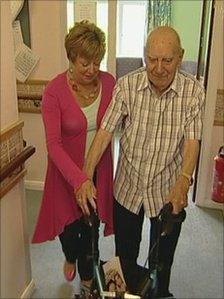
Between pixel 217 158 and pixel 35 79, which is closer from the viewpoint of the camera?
pixel 217 158

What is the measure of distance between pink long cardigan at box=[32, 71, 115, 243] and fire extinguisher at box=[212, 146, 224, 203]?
3.87 ft

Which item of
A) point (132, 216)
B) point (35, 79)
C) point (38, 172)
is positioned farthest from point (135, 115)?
point (38, 172)

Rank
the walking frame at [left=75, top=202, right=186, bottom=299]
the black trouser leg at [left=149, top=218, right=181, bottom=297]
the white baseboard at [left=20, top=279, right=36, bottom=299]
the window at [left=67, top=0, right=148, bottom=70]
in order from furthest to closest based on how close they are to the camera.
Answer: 1. the window at [left=67, top=0, right=148, bottom=70]
2. the white baseboard at [left=20, top=279, right=36, bottom=299]
3. the black trouser leg at [left=149, top=218, right=181, bottom=297]
4. the walking frame at [left=75, top=202, right=186, bottom=299]

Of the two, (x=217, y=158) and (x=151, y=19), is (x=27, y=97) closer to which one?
(x=217, y=158)

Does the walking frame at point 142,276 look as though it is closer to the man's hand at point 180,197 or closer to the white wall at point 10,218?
the man's hand at point 180,197

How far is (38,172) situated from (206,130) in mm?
1562

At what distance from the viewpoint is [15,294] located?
1961mm

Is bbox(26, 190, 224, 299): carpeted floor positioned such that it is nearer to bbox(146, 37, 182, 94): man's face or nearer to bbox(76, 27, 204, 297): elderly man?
bbox(76, 27, 204, 297): elderly man

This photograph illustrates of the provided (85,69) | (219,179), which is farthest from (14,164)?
(219,179)

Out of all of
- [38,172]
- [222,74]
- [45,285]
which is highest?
[222,74]

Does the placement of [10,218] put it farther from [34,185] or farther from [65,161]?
[34,185]

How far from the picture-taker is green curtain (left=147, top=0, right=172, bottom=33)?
19.8 ft

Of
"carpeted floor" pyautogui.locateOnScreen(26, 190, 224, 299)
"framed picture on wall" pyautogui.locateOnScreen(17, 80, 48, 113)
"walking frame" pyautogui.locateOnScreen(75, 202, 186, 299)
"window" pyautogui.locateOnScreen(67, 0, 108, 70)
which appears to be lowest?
"carpeted floor" pyautogui.locateOnScreen(26, 190, 224, 299)

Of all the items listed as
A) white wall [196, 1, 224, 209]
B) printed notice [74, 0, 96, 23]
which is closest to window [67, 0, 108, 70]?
printed notice [74, 0, 96, 23]
